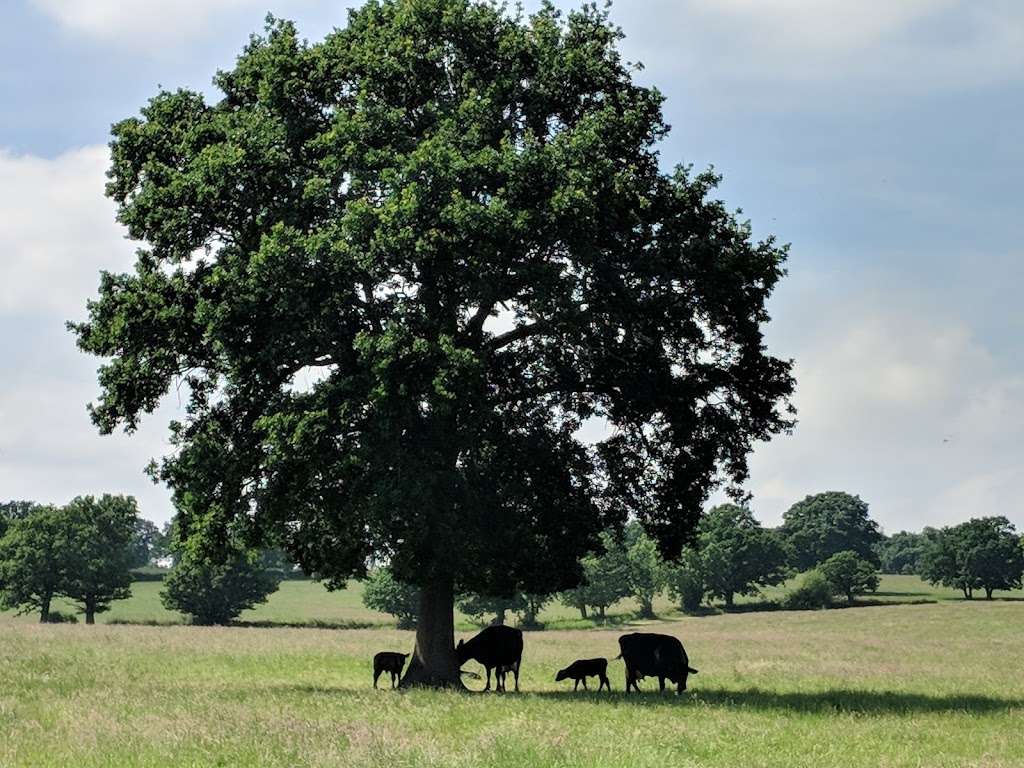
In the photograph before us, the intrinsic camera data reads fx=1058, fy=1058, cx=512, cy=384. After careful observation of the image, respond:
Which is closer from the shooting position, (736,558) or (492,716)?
(492,716)

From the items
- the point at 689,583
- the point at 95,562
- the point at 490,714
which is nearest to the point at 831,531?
the point at 689,583

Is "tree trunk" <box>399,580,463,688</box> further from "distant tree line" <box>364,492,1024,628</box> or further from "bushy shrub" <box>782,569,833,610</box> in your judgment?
"bushy shrub" <box>782,569,833,610</box>

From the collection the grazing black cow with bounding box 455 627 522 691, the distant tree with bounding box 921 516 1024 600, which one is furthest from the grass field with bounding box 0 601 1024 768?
the distant tree with bounding box 921 516 1024 600

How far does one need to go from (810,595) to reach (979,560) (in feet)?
86.5

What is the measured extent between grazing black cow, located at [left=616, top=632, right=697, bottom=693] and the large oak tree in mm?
2555

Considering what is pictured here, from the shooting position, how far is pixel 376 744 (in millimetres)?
15648

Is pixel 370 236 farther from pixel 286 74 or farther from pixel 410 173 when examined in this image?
pixel 286 74

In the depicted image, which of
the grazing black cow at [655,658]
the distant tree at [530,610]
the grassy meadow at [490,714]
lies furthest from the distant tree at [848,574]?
the grazing black cow at [655,658]

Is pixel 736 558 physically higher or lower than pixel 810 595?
higher

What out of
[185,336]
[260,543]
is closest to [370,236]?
[185,336]

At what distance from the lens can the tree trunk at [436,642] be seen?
2855cm

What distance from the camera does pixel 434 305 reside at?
2570 cm

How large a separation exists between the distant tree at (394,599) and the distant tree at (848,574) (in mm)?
53189

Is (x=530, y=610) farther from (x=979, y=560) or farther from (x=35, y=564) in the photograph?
(x=979, y=560)
